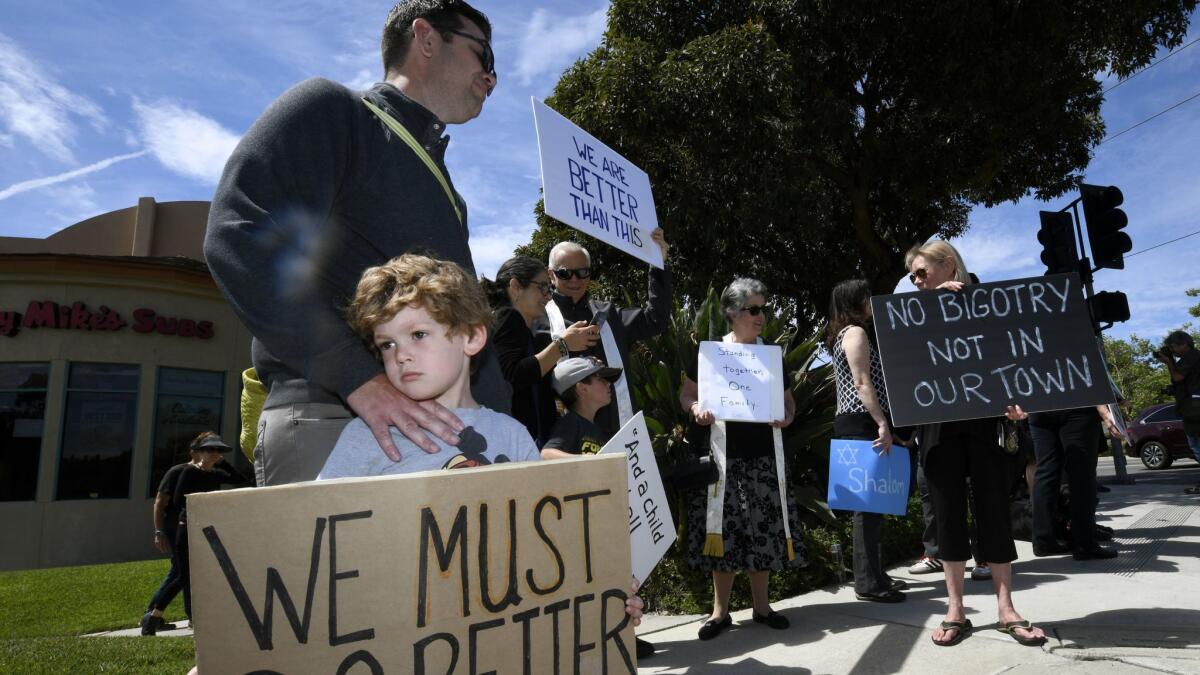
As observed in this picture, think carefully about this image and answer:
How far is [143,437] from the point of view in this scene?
50.1ft

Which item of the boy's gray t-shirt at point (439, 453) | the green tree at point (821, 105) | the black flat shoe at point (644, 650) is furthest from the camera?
the green tree at point (821, 105)

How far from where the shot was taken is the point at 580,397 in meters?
3.45

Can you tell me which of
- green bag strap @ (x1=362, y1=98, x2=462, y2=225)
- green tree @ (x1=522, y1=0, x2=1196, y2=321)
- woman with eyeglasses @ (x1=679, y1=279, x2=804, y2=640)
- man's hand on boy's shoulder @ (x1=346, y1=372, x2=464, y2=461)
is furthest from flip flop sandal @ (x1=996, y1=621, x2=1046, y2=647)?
green tree @ (x1=522, y1=0, x2=1196, y2=321)

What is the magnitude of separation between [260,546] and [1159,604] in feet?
13.8

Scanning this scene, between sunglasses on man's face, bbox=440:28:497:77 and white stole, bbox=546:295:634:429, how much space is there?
71.5 inches

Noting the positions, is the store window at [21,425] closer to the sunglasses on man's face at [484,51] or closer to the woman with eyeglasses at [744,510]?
the woman with eyeglasses at [744,510]

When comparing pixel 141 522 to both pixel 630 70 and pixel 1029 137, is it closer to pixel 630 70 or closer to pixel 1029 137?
pixel 630 70

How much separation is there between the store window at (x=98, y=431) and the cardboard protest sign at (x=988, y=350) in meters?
16.0

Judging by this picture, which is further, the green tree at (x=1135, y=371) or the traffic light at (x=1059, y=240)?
the green tree at (x=1135, y=371)

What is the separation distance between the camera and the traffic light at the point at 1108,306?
21.8 feet

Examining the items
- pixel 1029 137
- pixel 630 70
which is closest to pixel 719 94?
pixel 630 70

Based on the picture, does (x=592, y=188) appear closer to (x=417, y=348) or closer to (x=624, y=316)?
(x=624, y=316)

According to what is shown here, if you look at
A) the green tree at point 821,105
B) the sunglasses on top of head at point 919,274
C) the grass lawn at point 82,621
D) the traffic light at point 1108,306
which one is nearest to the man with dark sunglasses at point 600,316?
the sunglasses on top of head at point 919,274

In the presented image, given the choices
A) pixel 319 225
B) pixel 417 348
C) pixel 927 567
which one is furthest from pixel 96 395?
pixel 417 348
